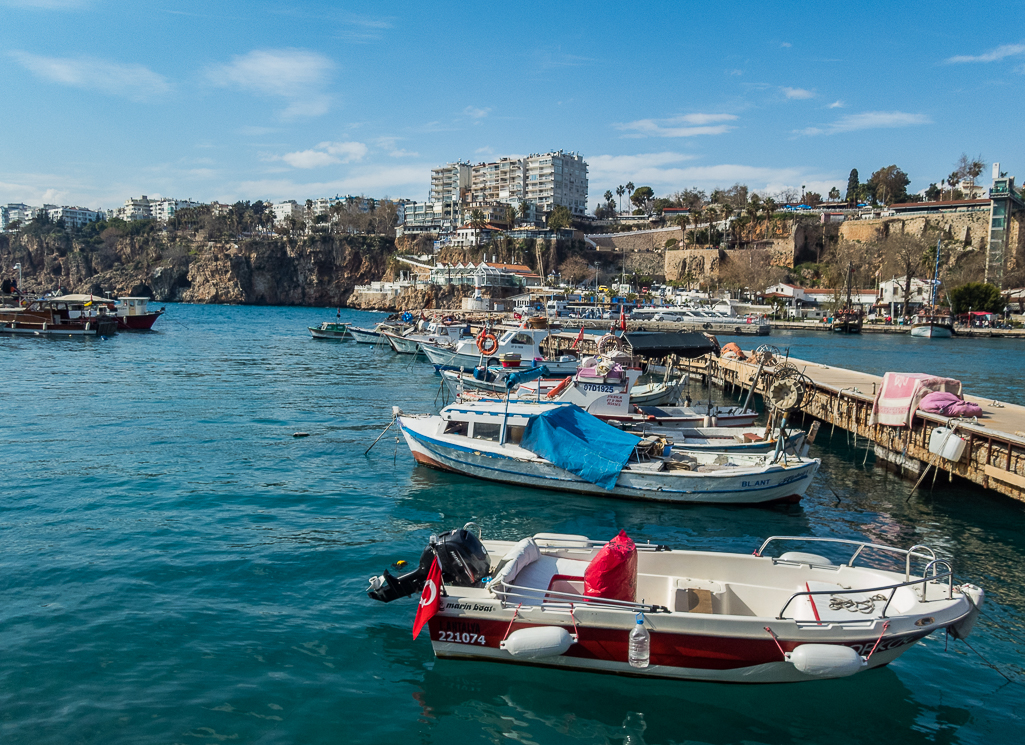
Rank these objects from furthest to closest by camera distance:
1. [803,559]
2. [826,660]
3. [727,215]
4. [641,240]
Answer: [641,240], [727,215], [803,559], [826,660]

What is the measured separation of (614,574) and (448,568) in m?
2.59

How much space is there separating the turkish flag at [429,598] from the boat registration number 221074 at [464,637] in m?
0.42

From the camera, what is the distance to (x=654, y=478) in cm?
1792

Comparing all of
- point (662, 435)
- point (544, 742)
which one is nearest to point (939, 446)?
point (662, 435)

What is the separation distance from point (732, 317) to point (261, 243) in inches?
4497

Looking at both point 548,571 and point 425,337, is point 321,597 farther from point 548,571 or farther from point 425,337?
point 425,337

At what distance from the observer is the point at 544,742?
8.65m

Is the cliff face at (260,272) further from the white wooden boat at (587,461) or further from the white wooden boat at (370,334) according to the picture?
the white wooden boat at (587,461)

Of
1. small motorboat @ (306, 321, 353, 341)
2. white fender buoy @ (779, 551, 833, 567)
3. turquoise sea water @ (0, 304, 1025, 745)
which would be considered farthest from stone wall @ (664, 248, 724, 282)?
white fender buoy @ (779, 551, 833, 567)

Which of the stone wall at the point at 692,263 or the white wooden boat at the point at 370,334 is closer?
the white wooden boat at the point at 370,334

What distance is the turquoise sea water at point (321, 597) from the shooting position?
29.8 ft

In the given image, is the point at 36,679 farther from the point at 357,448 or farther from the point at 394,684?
the point at 357,448

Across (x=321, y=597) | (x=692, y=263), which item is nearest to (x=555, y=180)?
(x=692, y=263)

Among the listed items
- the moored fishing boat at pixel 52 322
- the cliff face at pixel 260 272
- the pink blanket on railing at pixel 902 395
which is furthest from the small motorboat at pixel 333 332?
the cliff face at pixel 260 272
